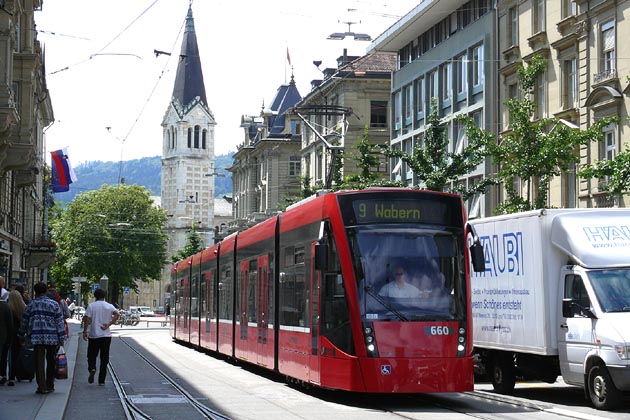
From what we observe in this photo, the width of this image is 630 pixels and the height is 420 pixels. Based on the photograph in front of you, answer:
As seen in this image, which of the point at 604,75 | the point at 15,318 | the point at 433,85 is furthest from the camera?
the point at 433,85

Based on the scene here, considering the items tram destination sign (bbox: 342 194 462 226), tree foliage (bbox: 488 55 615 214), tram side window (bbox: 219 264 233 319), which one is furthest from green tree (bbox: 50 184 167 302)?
tram destination sign (bbox: 342 194 462 226)

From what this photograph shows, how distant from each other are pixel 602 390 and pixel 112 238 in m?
81.3

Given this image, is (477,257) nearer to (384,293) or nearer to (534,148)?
(384,293)

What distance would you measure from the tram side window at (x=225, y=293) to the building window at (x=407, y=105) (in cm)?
2796

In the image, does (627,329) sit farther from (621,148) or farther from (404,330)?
(621,148)

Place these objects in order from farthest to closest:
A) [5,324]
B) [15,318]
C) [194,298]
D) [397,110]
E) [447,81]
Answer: [397,110], [447,81], [194,298], [15,318], [5,324]

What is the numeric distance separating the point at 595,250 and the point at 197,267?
20998mm

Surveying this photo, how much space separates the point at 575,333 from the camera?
17172 millimetres

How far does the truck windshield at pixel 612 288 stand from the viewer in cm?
1675

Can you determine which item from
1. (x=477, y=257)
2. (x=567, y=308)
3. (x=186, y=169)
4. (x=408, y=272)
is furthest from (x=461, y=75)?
(x=186, y=169)

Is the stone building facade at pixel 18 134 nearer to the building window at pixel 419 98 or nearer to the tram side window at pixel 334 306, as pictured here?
the tram side window at pixel 334 306

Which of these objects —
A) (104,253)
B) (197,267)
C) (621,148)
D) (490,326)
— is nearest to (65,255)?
(104,253)

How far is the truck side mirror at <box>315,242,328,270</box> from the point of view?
1692cm

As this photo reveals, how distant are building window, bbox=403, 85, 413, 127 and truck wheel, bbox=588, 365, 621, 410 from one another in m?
40.3
